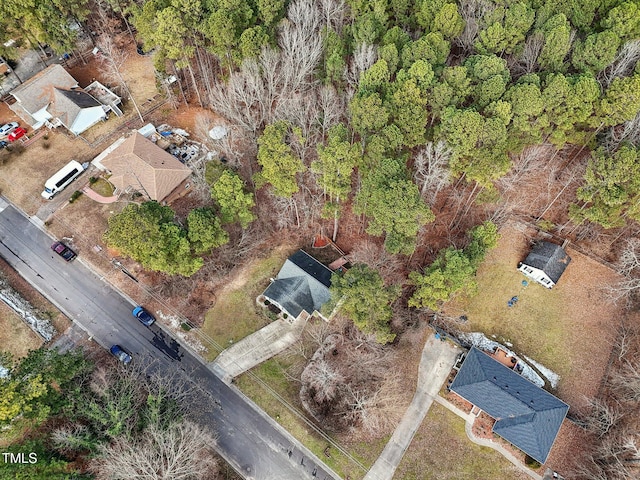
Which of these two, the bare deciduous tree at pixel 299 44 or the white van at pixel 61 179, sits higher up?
the bare deciduous tree at pixel 299 44

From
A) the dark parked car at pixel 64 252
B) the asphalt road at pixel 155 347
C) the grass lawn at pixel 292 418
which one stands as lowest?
the asphalt road at pixel 155 347

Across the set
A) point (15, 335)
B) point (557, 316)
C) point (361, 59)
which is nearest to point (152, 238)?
point (15, 335)

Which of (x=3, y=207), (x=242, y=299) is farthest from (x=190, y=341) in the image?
(x=3, y=207)

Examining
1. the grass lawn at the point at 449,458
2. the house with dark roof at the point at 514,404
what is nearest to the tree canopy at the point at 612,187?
the house with dark roof at the point at 514,404

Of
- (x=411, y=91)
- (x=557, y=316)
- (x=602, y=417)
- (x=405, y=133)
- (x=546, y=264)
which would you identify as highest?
(x=411, y=91)

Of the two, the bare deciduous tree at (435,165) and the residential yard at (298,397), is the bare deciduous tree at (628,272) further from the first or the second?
the bare deciduous tree at (435,165)

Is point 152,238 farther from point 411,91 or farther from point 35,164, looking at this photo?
point 411,91
